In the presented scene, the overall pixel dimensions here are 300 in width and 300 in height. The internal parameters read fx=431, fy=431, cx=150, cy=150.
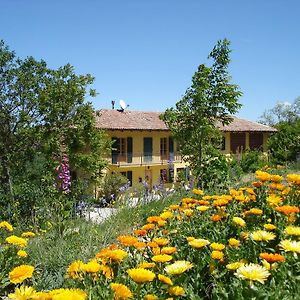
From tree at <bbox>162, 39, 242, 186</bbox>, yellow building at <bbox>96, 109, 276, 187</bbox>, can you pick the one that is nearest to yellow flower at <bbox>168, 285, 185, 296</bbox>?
tree at <bbox>162, 39, 242, 186</bbox>

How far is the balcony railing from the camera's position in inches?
1301

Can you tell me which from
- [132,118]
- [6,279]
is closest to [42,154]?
[132,118]

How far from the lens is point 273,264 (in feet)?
6.55

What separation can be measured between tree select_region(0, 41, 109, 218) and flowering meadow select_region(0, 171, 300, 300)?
16458 mm

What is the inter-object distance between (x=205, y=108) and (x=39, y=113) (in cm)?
1232

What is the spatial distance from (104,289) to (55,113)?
19.9 metres

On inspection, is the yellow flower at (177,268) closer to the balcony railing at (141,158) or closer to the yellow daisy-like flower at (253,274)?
the yellow daisy-like flower at (253,274)

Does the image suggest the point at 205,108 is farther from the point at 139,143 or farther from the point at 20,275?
the point at 139,143

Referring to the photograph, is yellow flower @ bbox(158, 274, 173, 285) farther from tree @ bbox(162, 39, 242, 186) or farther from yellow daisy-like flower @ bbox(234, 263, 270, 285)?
tree @ bbox(162, 39, 242, 186)

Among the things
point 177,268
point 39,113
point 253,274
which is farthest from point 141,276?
point 39,113

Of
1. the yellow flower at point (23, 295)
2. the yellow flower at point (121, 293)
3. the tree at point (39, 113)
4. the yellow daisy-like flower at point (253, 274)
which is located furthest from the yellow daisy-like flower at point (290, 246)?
the tree at point (39, 113)

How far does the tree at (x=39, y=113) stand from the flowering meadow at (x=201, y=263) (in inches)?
648

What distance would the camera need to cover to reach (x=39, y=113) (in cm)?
2103

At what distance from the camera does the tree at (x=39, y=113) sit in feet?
66.5
